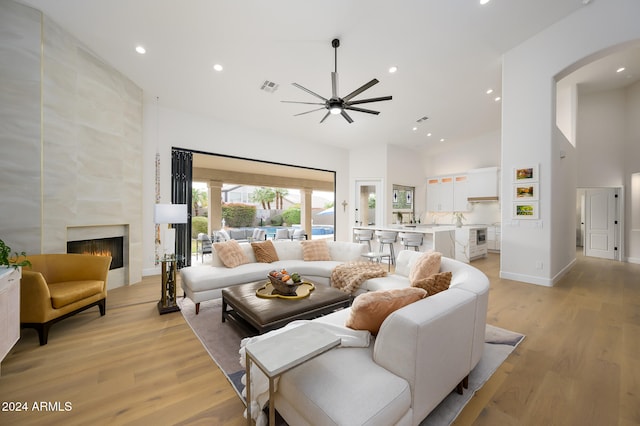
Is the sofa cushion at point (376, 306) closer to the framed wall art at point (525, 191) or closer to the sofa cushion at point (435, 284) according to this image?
the sofa cushion at point (435, 284)

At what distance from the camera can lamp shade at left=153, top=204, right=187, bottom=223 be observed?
3408 millimetres

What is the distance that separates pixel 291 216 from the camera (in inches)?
603

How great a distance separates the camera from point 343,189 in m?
8.44

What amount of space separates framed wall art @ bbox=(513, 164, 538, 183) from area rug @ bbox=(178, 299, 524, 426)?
309 centimetres

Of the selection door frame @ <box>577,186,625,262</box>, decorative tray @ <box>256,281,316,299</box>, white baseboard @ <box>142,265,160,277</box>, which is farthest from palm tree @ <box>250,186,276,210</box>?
door frame @ <box>577,186,625,262</box>

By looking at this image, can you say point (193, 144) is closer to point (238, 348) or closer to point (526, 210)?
point (238, 348)

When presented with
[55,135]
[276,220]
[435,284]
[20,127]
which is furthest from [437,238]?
[276,220]

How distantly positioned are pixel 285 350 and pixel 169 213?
302 centimetres

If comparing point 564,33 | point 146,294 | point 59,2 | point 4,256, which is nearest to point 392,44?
point 564,33

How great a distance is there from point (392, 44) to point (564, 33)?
9.26 feet

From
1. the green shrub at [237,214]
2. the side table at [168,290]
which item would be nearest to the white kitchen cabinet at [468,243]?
the side table at [168,290]

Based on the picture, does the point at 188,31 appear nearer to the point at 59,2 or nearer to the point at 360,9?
the point at 59,2

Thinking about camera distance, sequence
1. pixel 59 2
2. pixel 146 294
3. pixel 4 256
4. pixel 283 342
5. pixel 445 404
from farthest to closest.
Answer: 1. pixel 146 294
2. pixel 59 2
3. pixel 4 256
4. pixel 445 404
5. pixel 283 342

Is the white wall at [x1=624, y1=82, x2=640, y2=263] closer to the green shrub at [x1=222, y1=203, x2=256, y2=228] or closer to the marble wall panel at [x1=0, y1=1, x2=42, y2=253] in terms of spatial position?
the marble wall panel at [x1=0, y1=1, x2=42, y2=253]
